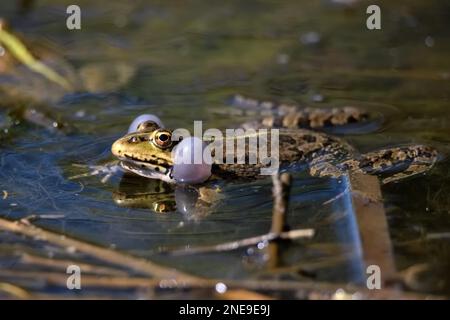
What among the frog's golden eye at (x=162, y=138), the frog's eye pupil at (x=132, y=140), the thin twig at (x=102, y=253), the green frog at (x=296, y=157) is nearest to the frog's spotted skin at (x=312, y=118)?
the green frog at (x=296, y=157)

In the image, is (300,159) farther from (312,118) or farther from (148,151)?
(148,151)

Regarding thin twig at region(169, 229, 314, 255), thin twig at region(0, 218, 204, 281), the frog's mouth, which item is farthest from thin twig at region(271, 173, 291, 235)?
the frog's mouth

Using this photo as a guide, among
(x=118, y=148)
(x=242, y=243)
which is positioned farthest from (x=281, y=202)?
(x=118, y=148)

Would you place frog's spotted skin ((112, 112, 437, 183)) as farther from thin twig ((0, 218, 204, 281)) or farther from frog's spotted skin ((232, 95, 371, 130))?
thin twig ((0, 218, 204, 281))

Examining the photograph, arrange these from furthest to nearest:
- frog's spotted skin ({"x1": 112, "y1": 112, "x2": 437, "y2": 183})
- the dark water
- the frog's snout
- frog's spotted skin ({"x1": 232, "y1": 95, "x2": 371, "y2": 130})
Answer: frog's spotted skin ({"x1": 232, "y1": 95, "x2": 371, "y2": 130}) < the frog's snout < frog's spotted skin ({"x1": 112, "y1": 112, "x2": 437, "y2": 183}) < the dark water

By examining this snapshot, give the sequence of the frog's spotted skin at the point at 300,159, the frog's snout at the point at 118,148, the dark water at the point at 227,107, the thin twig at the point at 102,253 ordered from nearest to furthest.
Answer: the thin twig at the point at 102,253 → the dark water at the point at 227,107 → the frog's spotted skin at the point at 300,159 → the frog's snout at the point at 118,148

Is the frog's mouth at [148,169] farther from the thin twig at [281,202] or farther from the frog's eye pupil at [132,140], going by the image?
the thin twig at [281,202]
